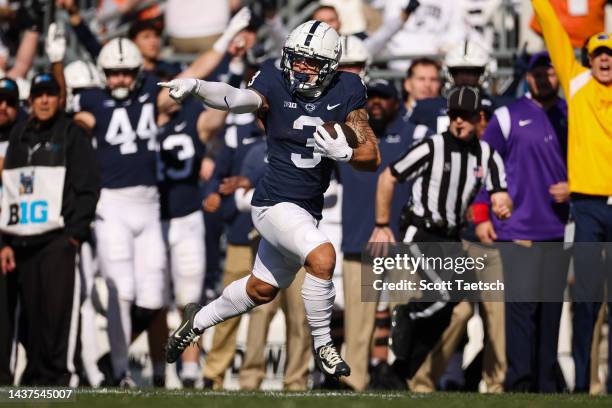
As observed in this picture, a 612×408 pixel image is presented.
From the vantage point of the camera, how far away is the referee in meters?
9.47

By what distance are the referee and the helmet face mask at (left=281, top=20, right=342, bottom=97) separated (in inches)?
55.5

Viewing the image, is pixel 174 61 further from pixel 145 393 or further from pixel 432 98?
pixel 145 393

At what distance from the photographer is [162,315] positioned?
34.9ft

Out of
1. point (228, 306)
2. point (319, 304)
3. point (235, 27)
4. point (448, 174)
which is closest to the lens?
point (319, 304)

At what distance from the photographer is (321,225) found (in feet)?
34.9

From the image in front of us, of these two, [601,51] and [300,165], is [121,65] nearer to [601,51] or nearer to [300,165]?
[300,165]

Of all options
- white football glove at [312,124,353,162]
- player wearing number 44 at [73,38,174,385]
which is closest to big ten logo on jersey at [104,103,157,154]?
player wearing number 44 at [73,38,174,385]

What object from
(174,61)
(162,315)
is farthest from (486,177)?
(174,61)

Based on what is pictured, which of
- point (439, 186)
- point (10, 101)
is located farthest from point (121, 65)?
point (439, 186)

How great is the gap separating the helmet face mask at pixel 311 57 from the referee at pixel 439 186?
1410 millimetres

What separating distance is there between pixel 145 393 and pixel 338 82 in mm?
1960

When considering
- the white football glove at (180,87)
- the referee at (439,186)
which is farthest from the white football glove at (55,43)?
the white football glove at (180,87)

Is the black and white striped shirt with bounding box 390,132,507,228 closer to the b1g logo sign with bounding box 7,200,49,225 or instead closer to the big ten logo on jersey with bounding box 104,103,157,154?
the big ten logo on jersey with bounding box 104,103,157,154

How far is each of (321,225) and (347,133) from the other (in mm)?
2852
